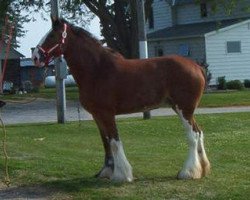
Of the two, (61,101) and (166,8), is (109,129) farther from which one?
(166,8)

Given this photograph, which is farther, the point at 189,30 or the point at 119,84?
the point at 189,30

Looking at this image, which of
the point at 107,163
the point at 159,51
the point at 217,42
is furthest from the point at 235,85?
the point at 107,163

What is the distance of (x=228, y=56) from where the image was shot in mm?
42562

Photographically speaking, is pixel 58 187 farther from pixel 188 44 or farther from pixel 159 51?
pixel 159 51

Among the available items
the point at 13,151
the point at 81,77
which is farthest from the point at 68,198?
the point at 13,151

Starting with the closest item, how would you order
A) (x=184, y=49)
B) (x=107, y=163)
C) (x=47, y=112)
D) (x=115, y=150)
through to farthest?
(x=115, y=150)
(x=107, y=163)
(x=47, y=112)
(x=184, y=49)

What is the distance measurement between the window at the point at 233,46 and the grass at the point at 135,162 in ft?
79.7

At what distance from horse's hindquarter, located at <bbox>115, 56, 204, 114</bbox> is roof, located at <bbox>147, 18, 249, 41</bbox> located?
1262 inches

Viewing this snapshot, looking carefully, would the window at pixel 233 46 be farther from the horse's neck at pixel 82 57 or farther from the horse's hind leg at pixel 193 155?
the horse's neck at pixel 82 57

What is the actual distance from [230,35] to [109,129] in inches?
1358

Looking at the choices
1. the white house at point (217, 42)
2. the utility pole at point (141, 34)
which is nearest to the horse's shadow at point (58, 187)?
the utility pole at point (141, 34)

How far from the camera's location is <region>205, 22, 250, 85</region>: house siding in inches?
1663

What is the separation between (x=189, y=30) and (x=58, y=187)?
36416 mm

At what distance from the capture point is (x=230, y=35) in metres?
42.7
